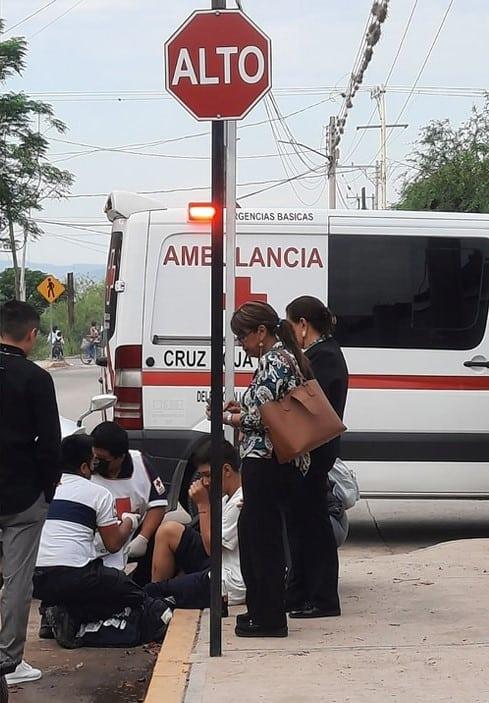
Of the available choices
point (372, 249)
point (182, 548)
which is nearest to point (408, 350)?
point (372, 249)

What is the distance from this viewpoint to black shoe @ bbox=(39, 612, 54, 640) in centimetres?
660

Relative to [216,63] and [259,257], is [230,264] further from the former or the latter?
[216,63]

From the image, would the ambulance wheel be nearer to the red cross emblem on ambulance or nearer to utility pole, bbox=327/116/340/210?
the red cross emblem on ambulance

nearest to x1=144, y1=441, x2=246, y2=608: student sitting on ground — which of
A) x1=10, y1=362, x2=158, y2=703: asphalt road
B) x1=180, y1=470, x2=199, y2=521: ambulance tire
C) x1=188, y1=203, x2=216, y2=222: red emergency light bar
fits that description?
x1=10, y1=362, x2=158, y2=703: asphalt road

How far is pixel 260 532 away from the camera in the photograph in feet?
18.5

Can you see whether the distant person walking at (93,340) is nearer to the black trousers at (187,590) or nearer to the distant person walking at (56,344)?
the distant person walking at (56,344)

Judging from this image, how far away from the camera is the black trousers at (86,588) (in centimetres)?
618

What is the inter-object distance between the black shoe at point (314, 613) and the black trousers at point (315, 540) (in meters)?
0.02

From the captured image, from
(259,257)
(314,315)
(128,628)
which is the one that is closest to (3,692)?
(128,628)

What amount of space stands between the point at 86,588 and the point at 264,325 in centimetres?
172

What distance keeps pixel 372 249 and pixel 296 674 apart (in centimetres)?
459

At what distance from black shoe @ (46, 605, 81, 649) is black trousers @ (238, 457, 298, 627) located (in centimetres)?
121

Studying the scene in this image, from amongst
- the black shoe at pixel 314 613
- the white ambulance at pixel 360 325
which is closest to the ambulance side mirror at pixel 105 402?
the white ambulance at pixel 360 325

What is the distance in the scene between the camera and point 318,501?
6.14 m
